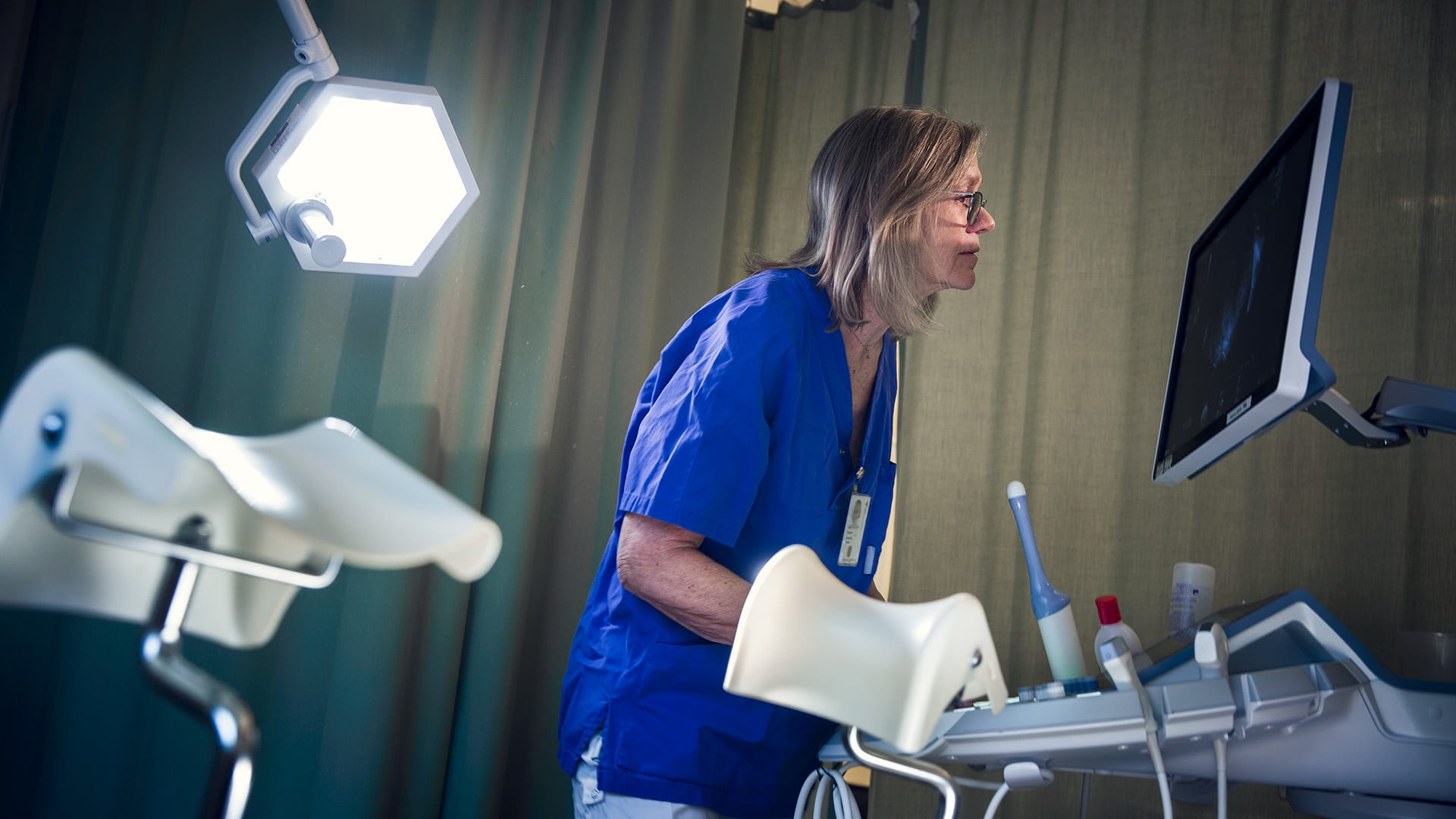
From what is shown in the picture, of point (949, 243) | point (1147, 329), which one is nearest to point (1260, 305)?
point (949, 243)

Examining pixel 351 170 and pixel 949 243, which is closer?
pixel 351 170

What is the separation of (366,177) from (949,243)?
0.78 meters

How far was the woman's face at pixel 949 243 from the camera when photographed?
4.54 feet

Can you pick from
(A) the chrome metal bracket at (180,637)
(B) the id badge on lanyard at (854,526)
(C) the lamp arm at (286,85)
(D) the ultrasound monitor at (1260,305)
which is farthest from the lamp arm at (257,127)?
(D) the ultrasound monitor at (1260,305)

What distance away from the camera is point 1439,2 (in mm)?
1750

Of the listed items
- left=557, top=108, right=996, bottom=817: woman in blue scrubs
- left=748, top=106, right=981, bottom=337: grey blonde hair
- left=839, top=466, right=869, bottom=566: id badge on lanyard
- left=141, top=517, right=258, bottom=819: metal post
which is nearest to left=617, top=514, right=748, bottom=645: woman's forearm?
left=557, top=108, right=996, bottom=817: woman in blue scrubs

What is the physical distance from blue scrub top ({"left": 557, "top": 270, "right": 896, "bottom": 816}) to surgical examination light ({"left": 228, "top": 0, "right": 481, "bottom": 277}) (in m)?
0.38

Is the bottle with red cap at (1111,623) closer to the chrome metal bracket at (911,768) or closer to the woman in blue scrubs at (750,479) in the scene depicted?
the woman in blue scrubs at (750,479)

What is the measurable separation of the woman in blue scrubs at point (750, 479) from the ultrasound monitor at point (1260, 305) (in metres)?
0.35

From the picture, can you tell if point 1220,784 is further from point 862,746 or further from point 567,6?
point 567,6

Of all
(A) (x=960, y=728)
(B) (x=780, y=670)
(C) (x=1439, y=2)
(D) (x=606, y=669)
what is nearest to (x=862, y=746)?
(B) (x=780, y=670)

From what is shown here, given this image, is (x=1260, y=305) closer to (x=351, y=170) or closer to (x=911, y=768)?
(x=911, y=768)

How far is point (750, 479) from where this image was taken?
1.08 meters

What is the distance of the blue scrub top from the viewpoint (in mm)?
1072
